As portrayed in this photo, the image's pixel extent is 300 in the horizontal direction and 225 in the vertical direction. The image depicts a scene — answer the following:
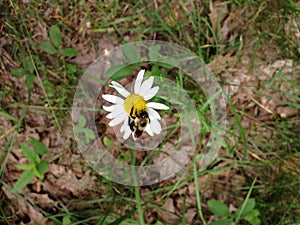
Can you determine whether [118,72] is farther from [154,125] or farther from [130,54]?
[154,125]

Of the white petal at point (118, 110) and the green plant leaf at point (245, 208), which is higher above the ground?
the white petal at point (118, 110)

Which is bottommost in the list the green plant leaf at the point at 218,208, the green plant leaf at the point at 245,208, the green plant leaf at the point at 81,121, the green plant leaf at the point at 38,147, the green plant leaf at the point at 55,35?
the green plant leaf at the point at 245,208

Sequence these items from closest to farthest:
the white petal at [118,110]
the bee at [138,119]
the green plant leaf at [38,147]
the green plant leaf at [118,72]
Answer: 1. the bee at [138,119]
2. the white petal at [118,110]
3. the green plant leaf at [118,72]
4. the green plant leaf at [38,147]

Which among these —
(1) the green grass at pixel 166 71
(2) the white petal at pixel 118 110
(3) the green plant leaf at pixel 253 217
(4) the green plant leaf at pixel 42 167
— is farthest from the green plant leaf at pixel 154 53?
(3) the green plant leaf at pixel 253 217

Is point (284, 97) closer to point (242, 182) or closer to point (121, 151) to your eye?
point (242, 182)

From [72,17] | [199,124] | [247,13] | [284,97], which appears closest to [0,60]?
[72,17]

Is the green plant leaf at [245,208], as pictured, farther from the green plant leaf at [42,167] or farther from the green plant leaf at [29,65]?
the green plant leaf at [29,65]
